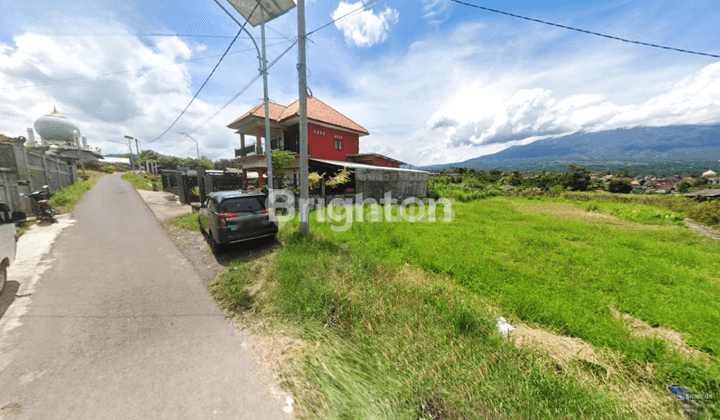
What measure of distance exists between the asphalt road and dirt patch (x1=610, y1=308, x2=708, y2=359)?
4.87 m

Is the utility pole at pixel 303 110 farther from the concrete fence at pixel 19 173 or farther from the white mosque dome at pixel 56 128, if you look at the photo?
the white mosque dome at pixel 56 128

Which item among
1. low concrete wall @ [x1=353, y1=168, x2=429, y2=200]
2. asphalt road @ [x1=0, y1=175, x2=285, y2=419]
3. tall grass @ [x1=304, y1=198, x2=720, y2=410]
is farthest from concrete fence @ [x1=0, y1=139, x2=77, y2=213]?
low concrete wall @ [x1=353, y1=168, x2=429, y2=200]

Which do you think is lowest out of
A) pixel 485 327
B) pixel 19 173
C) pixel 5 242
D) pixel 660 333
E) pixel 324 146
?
pixel 660 333

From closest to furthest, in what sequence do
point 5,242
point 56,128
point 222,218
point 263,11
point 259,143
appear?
point 5,242
point 222,218
point 263,11
point 259,143
point 56,128

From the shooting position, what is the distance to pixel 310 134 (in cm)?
1659

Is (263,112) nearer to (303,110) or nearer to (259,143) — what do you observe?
(259,143)

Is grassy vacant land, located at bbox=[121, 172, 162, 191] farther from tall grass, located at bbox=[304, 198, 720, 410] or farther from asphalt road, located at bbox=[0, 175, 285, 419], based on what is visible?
tall grass, located at bbox=[304, 198, 720, 410]

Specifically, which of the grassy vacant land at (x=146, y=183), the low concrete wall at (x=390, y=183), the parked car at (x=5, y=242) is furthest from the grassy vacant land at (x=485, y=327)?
the grassy vacant land at (x=146, y=183)

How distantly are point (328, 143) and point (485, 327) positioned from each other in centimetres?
1679

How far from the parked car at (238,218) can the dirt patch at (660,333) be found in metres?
A: 7.07

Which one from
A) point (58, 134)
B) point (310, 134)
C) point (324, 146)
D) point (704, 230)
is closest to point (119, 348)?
point (310, 134)

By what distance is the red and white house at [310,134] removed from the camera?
54.5 feet

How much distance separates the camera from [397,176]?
16391mm

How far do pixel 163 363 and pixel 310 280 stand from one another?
206 cm
